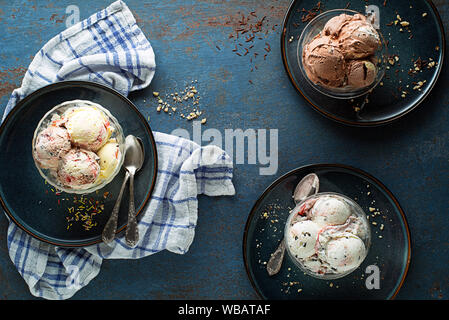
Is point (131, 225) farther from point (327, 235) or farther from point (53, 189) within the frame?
point (327, 235)

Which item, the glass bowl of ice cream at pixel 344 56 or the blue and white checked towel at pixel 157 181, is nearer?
the glass bowl of ice cream at pixel 344 56

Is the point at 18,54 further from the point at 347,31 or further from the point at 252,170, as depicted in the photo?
the point at 347,31

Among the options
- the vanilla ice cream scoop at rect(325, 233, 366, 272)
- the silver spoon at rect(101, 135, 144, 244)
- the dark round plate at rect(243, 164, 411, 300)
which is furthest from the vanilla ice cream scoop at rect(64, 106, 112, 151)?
the vanilla ice cream scoop at rect(325, 233, 366, 272)

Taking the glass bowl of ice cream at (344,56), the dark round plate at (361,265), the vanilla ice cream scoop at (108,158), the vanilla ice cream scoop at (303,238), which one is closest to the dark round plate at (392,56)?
the glass bowl of ice cream at (344,56)

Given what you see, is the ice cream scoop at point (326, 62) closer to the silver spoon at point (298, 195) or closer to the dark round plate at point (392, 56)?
the dark round plate at point (392, 56)

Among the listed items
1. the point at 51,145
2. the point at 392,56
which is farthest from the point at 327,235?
the point at 51,145

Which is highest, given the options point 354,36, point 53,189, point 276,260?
point 354,36

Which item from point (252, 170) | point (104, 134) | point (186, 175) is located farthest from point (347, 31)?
point (104, 134)
